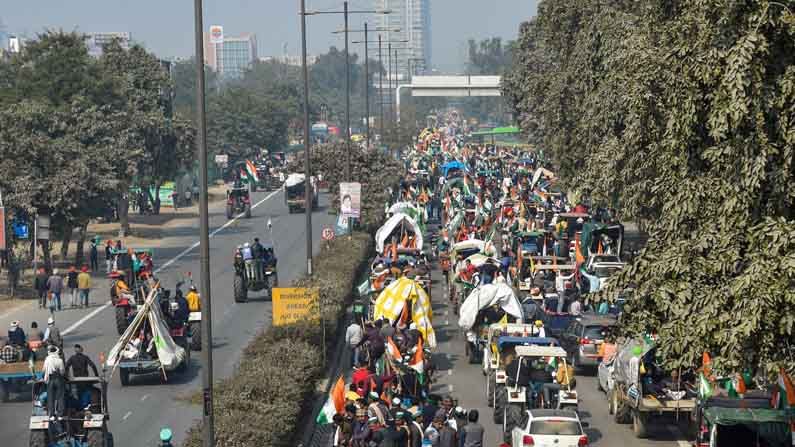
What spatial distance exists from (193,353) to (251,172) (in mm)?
71910

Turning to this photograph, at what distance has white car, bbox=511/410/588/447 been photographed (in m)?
21.5

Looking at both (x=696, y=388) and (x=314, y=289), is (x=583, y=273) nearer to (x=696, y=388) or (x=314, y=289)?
(x=314, y=289)

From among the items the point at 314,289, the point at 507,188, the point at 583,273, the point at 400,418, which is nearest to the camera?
the point at 400,418

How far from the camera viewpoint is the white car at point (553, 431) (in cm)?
2145

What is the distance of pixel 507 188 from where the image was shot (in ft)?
237

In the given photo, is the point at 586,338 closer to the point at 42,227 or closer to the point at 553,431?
the point at 553,431

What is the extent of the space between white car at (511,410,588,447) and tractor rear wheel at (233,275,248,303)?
78.0ft

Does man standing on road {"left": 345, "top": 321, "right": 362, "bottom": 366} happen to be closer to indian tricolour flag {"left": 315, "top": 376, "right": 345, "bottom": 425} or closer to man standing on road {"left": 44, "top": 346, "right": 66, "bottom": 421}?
indian tricolour flag {"left": 315, "top": 376, "right": 345, "bottom": 425}

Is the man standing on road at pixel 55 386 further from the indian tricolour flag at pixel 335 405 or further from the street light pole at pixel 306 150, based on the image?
the street light pole at pixel 306 150

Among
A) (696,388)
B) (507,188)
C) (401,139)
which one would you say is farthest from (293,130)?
(696,388)

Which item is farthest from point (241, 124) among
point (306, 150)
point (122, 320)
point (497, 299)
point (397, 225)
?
point (497, 299)

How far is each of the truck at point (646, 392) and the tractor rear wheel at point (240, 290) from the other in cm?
2062

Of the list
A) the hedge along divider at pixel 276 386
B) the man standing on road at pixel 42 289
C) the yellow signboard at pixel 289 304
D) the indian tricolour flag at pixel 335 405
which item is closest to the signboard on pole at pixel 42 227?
the man standing on road at pixel 42 289

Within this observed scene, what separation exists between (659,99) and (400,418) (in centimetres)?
637
